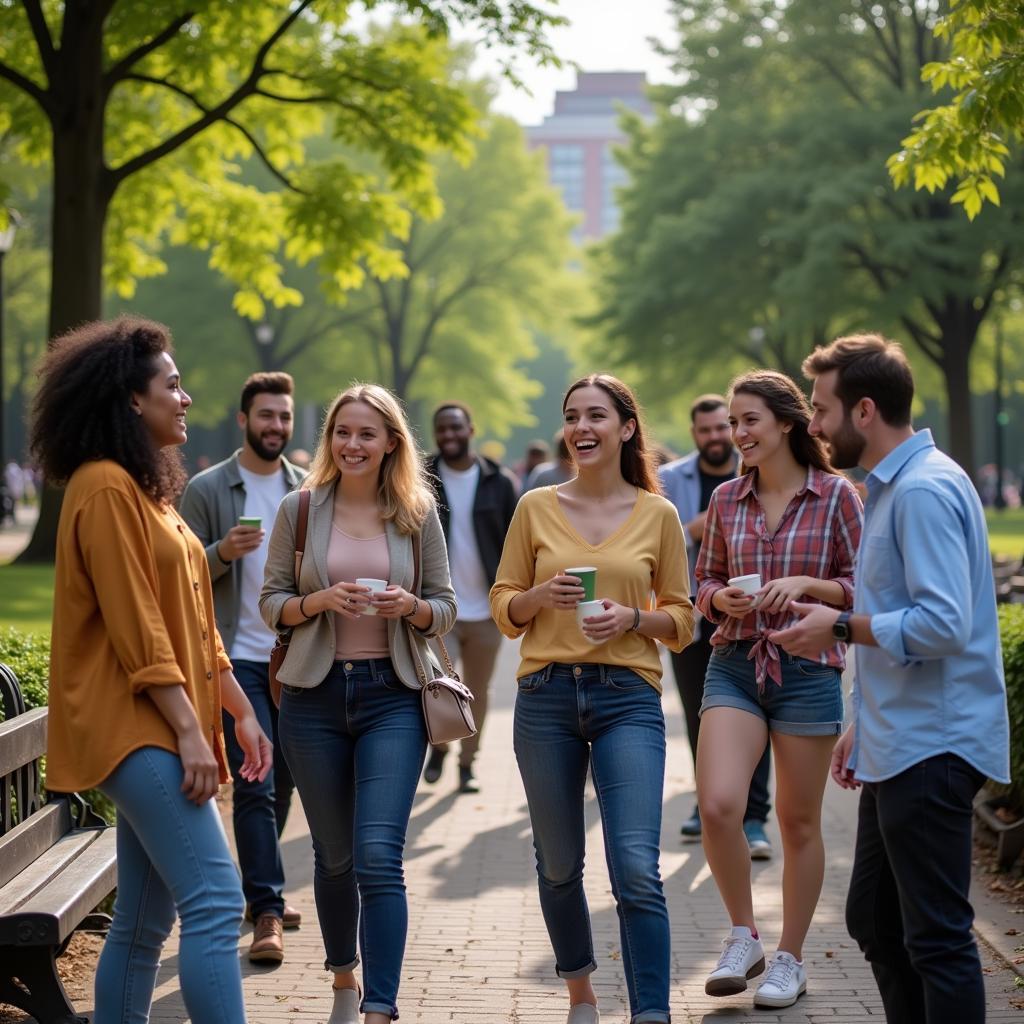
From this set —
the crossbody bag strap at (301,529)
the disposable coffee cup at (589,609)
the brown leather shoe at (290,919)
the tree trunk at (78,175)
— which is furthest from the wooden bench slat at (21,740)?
the tree trunk at (78,175)

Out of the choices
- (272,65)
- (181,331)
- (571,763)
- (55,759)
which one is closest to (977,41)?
(571,763)

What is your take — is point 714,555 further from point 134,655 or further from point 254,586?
point 134,655

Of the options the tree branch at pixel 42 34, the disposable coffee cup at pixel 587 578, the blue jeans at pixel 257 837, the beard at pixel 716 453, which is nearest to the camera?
the disposable coffee cup at pixel 587 578

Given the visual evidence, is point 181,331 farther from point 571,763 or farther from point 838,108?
point 571,763

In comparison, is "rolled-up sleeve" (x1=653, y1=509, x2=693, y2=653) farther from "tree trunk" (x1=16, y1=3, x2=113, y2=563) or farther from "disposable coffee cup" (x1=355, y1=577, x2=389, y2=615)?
"tree trunk" (x1=16, y1=3, x2=113, y2=563)

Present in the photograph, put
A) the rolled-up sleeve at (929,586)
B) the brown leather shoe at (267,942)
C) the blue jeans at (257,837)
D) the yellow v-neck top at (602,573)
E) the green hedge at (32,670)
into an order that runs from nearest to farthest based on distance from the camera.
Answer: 1. the rolled-up sleeve at (929,586)
2. the yellow v-neck top at (602,573)
3. the brown leather shoe at (267,942)
4. the blue jeans at (257,837)
5. the green hedge at (32,670)

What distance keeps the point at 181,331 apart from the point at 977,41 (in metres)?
34.1

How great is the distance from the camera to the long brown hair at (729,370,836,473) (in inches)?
221

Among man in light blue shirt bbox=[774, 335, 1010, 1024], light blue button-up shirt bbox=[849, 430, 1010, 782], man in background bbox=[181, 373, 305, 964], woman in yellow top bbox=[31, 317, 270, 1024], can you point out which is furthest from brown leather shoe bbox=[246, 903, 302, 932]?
light blue button-up shirt bbox=[849, 430, 1010, 782]

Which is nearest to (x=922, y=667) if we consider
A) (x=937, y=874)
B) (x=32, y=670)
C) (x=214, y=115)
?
(x=937, y=874)

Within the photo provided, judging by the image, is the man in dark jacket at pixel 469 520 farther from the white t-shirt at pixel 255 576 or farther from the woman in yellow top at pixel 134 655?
the woman in yellow top at pixel 134 655

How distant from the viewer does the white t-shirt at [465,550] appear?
31.8 feet

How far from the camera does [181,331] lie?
39812mm

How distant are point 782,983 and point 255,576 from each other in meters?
2.65
